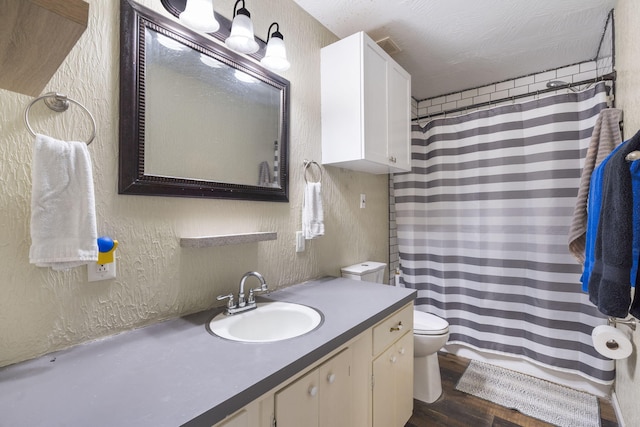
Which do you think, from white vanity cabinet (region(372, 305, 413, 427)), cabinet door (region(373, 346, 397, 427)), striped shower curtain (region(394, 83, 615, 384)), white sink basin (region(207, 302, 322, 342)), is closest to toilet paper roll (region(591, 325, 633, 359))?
striped shower curtain (region(394, 83, 615, 384))

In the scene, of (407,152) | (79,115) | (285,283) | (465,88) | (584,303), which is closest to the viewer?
(79,115)

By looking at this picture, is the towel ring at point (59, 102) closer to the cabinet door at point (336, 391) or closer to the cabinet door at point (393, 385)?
→ the cabinet door at point (336, 391)

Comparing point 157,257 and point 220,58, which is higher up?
point 220,58

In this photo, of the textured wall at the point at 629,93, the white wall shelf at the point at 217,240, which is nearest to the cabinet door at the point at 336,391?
the white wall shelf at the point at 217,240

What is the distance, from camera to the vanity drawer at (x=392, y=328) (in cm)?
125

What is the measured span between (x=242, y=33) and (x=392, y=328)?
4.56ft

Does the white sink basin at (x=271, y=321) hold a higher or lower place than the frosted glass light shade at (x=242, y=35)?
lower

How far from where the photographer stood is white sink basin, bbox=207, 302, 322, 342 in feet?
3.81

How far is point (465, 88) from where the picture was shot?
2695 mm

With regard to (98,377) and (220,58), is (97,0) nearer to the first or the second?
(220,58)

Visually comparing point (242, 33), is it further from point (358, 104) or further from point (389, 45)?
point (389, 45)

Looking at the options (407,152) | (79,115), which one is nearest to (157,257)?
(79,115)

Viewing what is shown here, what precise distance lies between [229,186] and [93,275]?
22.9 inches

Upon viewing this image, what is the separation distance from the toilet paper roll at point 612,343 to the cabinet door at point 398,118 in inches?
54.1
